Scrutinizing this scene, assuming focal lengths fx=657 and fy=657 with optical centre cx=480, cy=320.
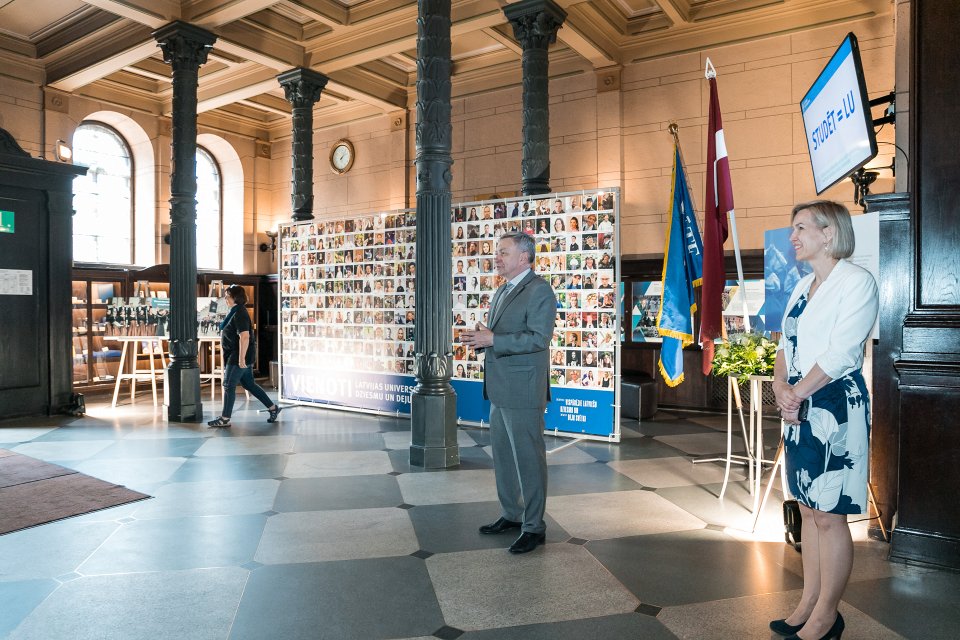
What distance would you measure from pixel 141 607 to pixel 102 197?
10.9 m

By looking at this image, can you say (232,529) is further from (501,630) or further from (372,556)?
(501,630)

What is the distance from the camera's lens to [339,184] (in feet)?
42.1

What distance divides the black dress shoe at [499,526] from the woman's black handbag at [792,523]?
1491 mm

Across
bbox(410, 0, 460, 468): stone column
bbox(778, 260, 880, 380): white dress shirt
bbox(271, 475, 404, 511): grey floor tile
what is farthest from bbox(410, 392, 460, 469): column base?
bbox(778, 260, 880, 380): white dress shirt

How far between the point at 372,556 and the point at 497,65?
351 inches

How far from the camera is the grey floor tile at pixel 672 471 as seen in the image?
5.11 metres

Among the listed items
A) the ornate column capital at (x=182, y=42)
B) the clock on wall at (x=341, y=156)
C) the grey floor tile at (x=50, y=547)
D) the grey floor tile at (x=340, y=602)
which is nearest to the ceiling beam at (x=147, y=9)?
the ornate column capital at (x=182, y=42)

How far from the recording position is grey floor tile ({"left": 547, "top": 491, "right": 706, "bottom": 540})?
3.96 m

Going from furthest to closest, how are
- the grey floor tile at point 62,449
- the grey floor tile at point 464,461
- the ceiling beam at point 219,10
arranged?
the ceiling beam at point 219,10, the grey floor tile at point 62,449, the grey floor tile at point 464,461

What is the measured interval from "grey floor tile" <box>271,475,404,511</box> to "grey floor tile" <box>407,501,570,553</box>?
1.21 feet

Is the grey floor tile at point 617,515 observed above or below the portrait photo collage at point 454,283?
below

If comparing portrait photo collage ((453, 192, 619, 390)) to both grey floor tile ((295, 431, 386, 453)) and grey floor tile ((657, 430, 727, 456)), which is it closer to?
grey floor tile ((657, 430, 727, 456))

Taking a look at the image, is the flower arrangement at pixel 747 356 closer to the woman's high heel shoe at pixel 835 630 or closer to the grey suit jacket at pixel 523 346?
the grey suit jacket at pixel 523 346

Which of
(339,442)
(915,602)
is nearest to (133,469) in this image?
(339,442)
